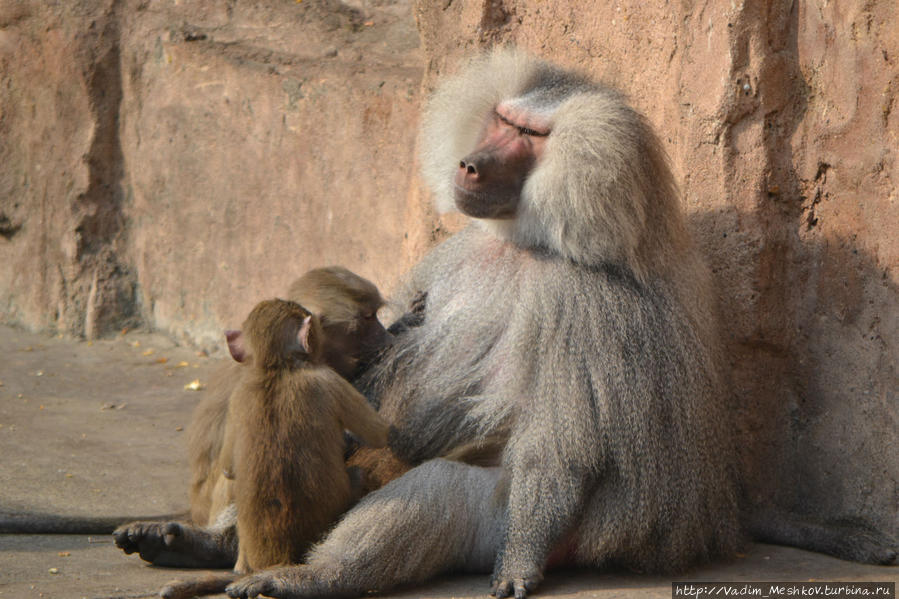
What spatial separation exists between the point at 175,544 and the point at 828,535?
1.89 m

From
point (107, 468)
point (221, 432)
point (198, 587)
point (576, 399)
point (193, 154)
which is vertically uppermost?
point (193, 154)

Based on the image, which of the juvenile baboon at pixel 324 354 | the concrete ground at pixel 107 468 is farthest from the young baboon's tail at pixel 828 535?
the juvenile baboon at pixel 324 354

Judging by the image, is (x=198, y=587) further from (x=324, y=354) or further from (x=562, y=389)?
(x=562, y=389)

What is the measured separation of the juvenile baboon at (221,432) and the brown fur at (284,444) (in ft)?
0.65

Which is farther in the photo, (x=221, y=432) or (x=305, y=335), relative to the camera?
(x=221, y=432)

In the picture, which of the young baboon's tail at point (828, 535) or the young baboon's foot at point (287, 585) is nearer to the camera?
the young baboon's foot at point (287, 585)

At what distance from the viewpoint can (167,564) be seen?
3.51 m

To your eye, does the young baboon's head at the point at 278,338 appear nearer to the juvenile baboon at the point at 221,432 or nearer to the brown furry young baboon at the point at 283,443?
the brown furry young baboon at the point at 283,443

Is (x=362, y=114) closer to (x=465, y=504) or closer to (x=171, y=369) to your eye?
(x=171, y=369)

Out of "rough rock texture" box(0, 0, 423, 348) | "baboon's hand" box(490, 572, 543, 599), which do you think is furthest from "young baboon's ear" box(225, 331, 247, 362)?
"rough rock texture" box(0, 0, 423, 348)

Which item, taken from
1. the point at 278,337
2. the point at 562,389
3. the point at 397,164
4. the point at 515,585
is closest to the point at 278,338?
the point at 278,337

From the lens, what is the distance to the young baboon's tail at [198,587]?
3107 mm

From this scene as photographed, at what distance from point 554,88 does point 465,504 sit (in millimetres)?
1204

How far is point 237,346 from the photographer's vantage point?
3.44 metres
